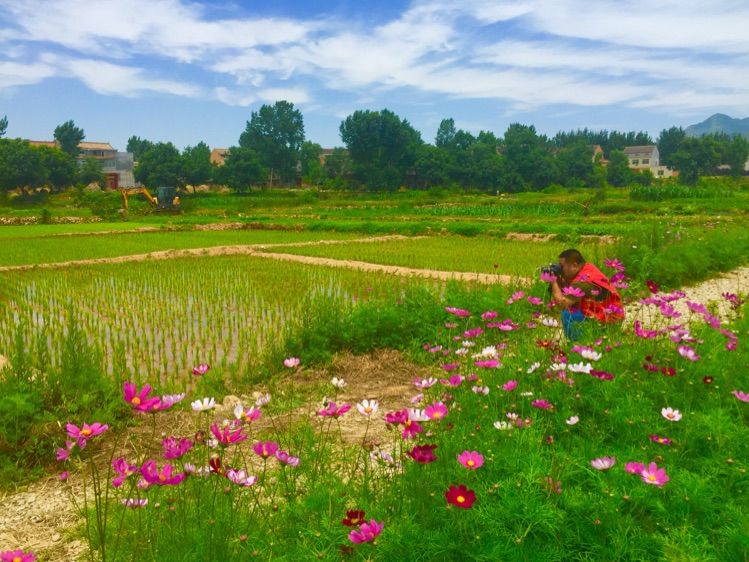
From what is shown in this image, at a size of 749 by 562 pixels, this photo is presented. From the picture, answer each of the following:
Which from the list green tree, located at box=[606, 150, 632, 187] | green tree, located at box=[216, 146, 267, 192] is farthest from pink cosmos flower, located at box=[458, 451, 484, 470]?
green tree, located at box=[606, 150, 632, 187]

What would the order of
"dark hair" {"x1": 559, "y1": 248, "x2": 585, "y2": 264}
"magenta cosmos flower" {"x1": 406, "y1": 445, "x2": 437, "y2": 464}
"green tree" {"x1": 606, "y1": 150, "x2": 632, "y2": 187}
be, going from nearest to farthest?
"magenta cosmos flower" {"x1": 406, "y1": 445, "x2": 437, "y2": 464} < "dark hair" {"x1": 559, "y1": 248, "x2": 585, "y2": 264} < "green tree" {"x1": 606, "y1": 150, "x2": 632, "y2": 187}

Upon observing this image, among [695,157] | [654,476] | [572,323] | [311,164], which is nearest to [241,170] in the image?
[311,164]

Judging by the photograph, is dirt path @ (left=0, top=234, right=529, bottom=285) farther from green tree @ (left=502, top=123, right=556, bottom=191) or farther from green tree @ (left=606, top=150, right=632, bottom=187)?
green tree @ (left=606, top=150, right=632, bottom=187)

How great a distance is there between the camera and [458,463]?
8.70ft

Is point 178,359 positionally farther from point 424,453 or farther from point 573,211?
point 573,211

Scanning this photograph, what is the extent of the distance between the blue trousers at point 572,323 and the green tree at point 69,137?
8593 cm

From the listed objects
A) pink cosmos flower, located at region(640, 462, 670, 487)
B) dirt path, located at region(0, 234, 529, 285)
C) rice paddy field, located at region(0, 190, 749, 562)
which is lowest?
dirt path, located at region(0, 234, 529, 285)

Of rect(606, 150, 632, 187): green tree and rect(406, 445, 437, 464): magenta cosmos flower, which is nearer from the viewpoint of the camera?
rect(406, 445, 437, 464): magenta cosmos flower

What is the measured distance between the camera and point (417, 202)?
147 feet

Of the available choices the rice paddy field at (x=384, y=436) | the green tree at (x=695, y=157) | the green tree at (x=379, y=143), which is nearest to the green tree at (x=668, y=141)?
the green tree at (x=695, y=157)

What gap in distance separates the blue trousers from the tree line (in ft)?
180

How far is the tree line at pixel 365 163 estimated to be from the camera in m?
56.5

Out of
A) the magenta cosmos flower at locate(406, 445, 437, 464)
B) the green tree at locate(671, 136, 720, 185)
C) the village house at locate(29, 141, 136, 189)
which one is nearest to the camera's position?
the magenta cosmos flower at locate(406, 445, 437, 464)

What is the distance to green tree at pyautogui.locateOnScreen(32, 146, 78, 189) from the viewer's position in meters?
53.8
